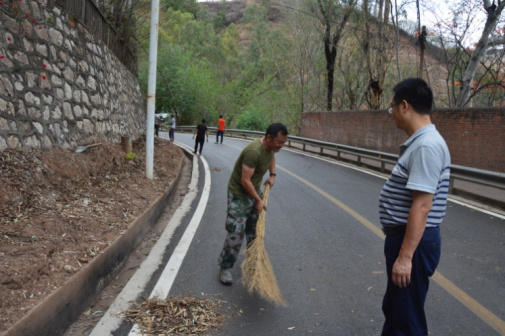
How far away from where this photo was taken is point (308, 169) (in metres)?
14.6

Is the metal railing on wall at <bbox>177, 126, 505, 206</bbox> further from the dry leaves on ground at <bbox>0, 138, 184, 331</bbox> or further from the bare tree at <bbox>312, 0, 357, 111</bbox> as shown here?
the dry leaves on ground at <bbox>0, 138, 184, 331</bbox>

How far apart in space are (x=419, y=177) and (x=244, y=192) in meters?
2.57

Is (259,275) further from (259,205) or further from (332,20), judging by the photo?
(332,20)

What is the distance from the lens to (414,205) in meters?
2.41

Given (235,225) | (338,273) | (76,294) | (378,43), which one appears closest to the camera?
(76,294)

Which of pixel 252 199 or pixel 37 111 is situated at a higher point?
pixel 37 111

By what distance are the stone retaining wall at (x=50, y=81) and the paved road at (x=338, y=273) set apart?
9.54ft

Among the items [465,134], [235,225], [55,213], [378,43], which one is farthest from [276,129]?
[378,43]

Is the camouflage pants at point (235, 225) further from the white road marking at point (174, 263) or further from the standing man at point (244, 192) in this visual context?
the white road marking at point (174, 263)

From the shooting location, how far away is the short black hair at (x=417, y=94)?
2.53 metres

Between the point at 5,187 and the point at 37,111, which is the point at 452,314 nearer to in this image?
the point at 5,187

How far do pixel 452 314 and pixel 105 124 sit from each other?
30.5ft

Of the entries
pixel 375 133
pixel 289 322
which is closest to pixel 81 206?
pixel 289 322

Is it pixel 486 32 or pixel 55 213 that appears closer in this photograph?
pixel 55 213
